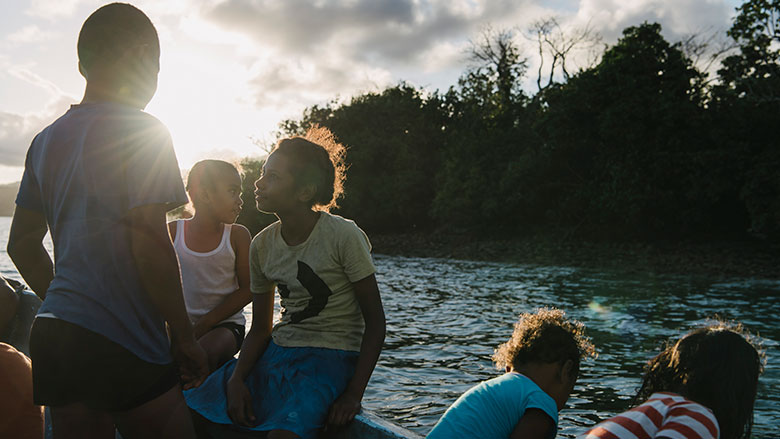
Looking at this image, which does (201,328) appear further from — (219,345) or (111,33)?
(111,33)

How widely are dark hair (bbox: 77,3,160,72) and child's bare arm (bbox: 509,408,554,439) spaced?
1822 mm

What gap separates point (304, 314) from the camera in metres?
3.07

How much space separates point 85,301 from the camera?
5.78 feet

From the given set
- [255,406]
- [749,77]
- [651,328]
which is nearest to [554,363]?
[255,406]

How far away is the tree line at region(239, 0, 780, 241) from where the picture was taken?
21.7 m

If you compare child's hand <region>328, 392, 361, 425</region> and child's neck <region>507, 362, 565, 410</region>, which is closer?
child's neck <region>507, 362, 565, 410</region>

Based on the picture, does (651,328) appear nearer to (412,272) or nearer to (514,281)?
(514,281)

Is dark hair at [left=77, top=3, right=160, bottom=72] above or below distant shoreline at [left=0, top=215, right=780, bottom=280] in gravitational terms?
above

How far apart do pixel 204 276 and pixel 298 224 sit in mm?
867

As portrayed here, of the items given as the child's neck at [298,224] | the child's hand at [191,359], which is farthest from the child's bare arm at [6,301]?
the child's hand at [191,359]

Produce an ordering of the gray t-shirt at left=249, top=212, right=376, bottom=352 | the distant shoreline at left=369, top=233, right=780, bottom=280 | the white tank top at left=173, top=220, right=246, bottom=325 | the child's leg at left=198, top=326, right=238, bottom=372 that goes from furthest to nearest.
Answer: the distant shoreline at left=369, top=233, right=780, bottom=280, the white tank top at left=173, top=220, right=246, bottom=325, the child's leg at left=198, top=326, right=238, bottom=372, the gray t-shirt at left=249, top=212, right=376, bottom=352

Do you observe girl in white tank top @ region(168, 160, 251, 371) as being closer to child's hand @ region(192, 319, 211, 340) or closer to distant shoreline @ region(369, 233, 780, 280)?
child's hand @ region(192, 319, 211, 340)

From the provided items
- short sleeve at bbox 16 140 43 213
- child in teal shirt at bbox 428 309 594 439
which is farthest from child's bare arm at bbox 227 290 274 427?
short sleeve at bbox 16 140 43 213

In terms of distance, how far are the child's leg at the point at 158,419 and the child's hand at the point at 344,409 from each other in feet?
3.04
